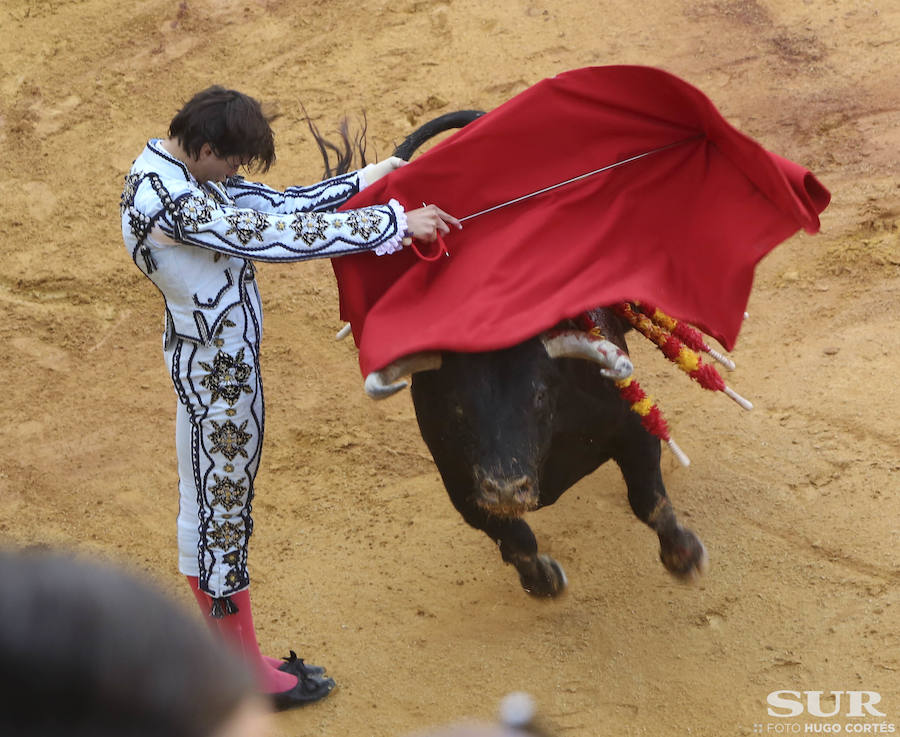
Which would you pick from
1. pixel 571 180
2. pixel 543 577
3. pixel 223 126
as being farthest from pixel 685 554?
pixel 223 126

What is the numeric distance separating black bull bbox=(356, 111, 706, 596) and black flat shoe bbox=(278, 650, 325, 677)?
2.66 feet

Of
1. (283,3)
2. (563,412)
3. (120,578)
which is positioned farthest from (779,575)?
(283,3)

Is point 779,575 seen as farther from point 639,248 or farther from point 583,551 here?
point 639,248

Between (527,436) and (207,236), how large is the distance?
1.11m

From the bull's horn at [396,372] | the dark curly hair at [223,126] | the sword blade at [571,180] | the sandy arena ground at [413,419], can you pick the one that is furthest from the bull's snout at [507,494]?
the dark curly hair at [223,126]

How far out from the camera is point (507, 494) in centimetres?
326

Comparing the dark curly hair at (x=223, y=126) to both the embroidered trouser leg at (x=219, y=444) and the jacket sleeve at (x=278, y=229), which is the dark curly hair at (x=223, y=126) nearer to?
the jacket sleeve at (x=278, y=229)

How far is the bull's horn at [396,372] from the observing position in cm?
339

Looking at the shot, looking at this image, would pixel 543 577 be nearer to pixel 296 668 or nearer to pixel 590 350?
pixel 296 668

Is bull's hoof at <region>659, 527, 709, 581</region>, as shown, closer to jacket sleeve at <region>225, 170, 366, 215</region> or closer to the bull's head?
the bull's head

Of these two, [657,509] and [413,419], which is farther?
[413,419]

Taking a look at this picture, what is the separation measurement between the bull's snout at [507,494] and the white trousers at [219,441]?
31.3 inches

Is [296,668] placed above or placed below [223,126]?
below

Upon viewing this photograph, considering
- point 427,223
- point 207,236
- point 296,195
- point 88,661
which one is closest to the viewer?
point 88,661
